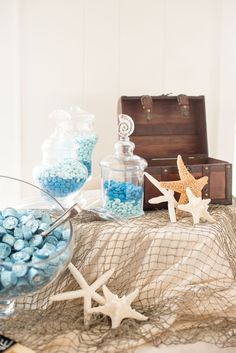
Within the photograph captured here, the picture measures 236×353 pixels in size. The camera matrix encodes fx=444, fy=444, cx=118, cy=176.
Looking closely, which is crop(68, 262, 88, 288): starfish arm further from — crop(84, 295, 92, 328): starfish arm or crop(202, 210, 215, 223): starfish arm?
crop(202, 210, 215, 223): starfish arm

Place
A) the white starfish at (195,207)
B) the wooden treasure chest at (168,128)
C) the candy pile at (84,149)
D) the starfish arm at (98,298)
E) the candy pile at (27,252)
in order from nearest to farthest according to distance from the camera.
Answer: the candy pile at (27,252) < the starfish arm at (98,298) < the white starfish at (195,207) < the candy pile at (84,149) < the wooden treasure chest at (168,128)

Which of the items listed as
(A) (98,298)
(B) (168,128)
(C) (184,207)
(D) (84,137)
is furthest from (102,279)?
(B) (168,128)

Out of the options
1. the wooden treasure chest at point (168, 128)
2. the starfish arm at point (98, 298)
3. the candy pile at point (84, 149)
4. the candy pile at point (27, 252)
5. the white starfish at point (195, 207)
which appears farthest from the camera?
the wooden treasure chest at point (168, 128)

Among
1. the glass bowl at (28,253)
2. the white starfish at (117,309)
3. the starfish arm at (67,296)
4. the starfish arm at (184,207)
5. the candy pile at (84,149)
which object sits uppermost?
the candy pile at (84,149)

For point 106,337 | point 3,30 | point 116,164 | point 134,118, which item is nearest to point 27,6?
point 3,30

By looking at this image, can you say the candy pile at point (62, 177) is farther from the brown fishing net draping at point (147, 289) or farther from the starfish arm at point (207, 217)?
the starfish arm at point (207, 217)

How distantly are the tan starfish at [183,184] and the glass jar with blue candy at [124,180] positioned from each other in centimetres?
8

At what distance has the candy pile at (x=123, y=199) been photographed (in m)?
1.23

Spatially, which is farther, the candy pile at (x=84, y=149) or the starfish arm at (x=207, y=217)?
the candy pile at (x=84, y=149)

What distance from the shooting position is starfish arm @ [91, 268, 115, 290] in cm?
93

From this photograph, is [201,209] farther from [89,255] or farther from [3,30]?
[3,30]

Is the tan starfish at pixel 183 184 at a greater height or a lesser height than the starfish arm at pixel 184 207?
greater

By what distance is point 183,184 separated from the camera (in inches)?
48.3

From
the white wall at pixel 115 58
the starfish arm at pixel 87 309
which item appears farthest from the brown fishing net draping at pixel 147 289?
the white wall at pixel 115 58
